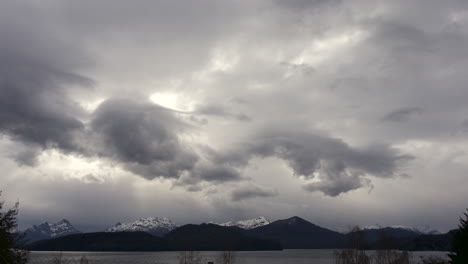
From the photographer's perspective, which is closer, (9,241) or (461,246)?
(9,241)

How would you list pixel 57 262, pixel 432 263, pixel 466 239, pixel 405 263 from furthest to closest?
pixel 405 263 → pixel 57 262 → pixel 432 263 → pixel 466 239

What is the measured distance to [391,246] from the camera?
4818 inches

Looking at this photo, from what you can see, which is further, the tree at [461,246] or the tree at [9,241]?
the tree at [461,246]

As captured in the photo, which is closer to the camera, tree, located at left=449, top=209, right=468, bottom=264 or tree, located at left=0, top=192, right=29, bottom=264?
tree, located at left=0, top=192, right=29, bottom=264

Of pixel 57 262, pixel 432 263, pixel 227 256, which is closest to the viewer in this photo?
pixel 432 263

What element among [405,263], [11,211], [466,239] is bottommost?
[405,263]

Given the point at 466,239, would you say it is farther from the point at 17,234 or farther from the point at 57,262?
the point at 57,262

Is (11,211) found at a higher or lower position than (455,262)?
higher

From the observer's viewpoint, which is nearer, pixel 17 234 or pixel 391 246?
pixel 17 234

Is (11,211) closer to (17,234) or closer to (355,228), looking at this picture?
(17,234)

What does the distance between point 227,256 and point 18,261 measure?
69.0 metres

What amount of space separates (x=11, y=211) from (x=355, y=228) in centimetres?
10258

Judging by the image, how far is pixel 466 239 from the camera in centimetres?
4872

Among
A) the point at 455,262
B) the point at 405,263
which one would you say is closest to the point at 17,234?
the point at 455,262
